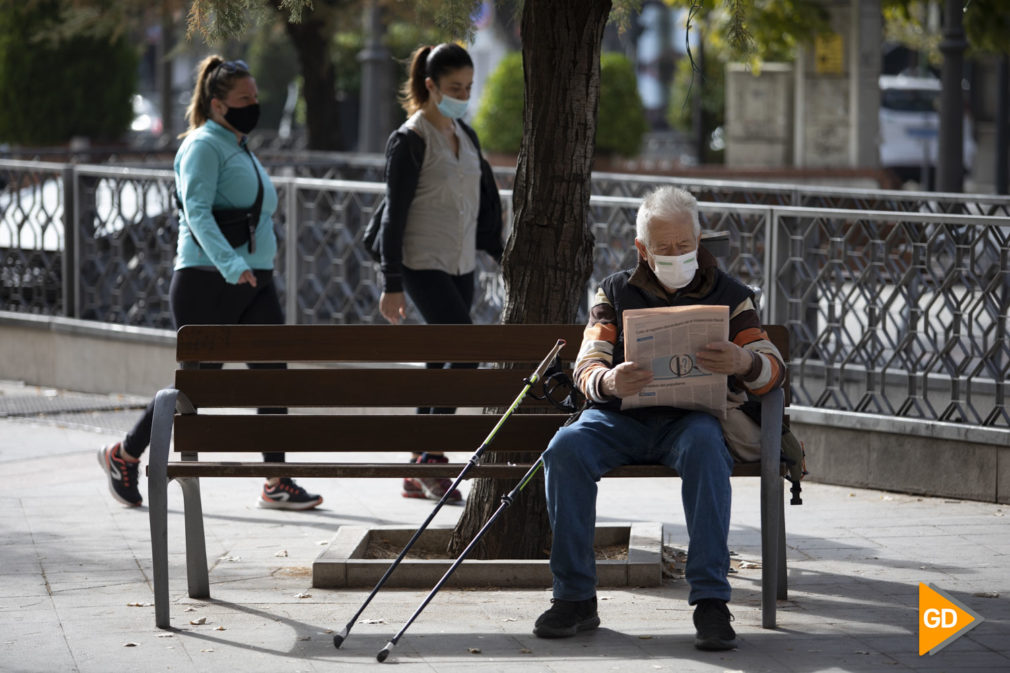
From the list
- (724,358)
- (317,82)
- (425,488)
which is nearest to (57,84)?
(317,82)

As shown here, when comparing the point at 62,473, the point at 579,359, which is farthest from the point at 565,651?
the point at 62,473

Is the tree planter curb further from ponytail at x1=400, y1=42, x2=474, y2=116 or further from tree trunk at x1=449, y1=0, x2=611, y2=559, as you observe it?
ponytail at x1=400, y1=42, x2=474, y2=116

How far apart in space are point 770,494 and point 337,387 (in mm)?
1504

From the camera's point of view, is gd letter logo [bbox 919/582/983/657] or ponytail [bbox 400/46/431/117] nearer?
gd letter logo [bbox 919/582/983/657]

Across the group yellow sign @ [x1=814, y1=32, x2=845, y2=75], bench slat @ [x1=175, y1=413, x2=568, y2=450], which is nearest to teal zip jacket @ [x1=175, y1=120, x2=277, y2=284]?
bench slat @ [x1=175, y1=413, x2=568, y2=450]

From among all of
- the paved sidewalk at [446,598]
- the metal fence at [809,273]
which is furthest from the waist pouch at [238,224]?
the metal fence at [809,273]

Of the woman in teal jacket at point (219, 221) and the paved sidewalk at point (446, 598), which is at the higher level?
the woman in teal jacket at point (219, 221)

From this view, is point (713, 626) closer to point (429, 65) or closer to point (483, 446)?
point (483, 446)

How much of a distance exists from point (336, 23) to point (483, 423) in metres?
15.9

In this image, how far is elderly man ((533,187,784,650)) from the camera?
5121 mm

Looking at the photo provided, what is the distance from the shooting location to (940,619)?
17.7 feet

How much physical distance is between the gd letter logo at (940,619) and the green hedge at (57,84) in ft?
69.6

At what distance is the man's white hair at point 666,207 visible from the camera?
525 centimetres

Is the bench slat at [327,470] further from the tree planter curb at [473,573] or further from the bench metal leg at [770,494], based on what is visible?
the bench metal leg at [770,494]
